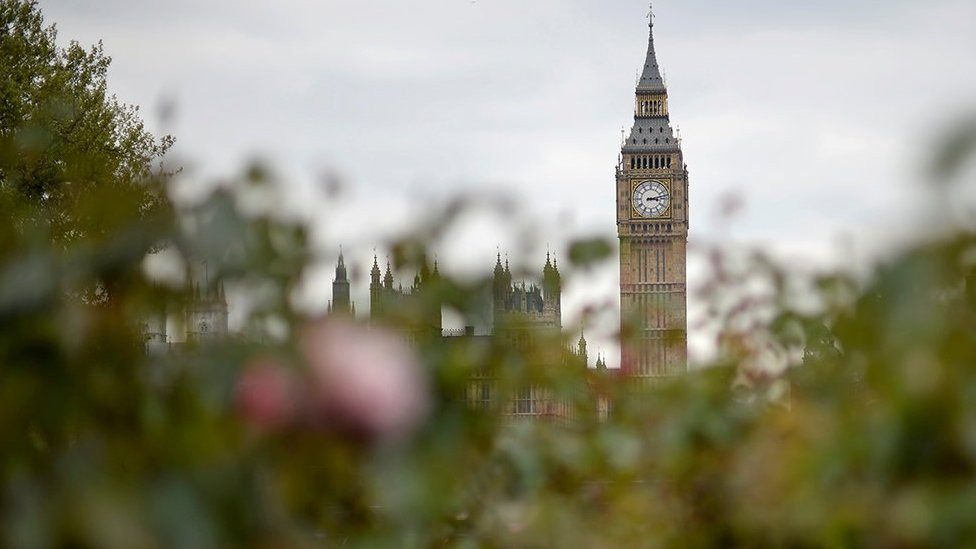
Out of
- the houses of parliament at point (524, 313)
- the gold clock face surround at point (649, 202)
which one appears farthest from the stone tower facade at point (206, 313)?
the gold clock face surround at point (649, 202)

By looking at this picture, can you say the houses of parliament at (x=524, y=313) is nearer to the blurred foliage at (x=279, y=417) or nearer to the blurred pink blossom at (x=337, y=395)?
the blurred foliage at (x=279, y=417)

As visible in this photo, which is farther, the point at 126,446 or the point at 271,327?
the point at 271,327

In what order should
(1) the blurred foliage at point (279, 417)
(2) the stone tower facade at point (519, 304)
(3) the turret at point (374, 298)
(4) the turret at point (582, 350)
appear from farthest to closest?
1. (4) the turret at point (582, 350)
2. (2) the stone tower facade at point (519, 304)
3. (3) the turret at point (374, 298)
4. (1) the blurred foliage at point (279, 417)

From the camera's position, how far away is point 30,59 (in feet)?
65.2

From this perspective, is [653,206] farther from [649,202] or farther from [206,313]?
[206,313]

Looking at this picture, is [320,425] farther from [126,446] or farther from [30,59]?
[30,59]

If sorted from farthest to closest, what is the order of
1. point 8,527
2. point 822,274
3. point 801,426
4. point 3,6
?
point 3,6 < point 822,274 < point 801,426 < point 8,527

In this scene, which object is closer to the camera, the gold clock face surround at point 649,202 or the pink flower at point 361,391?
the pink flower at point 361,391

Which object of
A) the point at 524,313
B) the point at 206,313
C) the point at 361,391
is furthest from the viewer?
the point at 524,313

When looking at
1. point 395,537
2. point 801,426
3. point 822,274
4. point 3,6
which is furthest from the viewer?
point 3,6

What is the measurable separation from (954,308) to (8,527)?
83 cm

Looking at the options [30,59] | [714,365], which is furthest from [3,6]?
[714,365]

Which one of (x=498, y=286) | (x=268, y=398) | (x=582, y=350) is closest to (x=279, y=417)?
(x=268, y=398)

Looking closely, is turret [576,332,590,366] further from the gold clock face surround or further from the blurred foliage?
the gold clock face surround
